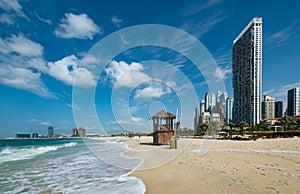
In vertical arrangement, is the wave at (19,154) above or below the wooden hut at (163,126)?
below

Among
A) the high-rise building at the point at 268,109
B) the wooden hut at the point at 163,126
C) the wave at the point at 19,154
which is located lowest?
the wave at the point at 19,154

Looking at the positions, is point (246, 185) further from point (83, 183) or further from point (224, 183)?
point (83, 183)

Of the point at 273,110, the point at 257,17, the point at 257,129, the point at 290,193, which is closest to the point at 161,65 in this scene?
the point at 290,193

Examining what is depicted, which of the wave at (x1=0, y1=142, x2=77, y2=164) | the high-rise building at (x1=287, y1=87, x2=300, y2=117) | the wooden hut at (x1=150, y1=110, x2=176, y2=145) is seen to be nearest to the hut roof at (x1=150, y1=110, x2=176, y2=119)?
the wooden hut at (x1=150, y1=110, x2=176, y2=145)

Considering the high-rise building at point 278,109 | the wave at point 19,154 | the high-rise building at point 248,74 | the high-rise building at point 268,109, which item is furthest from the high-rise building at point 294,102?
the wave at point 19,154

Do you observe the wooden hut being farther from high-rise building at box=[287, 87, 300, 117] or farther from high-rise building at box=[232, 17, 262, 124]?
high-rise building at box=[287, 87, 300, 117]

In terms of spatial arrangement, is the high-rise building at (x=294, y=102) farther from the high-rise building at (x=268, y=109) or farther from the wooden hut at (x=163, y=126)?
the wooden hut at (x=163, y=126)
